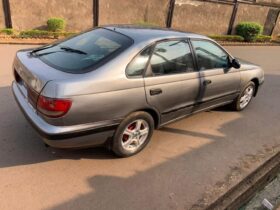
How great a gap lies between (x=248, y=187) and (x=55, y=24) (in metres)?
10.5

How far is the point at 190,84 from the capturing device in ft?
13.6

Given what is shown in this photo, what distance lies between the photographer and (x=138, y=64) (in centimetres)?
349

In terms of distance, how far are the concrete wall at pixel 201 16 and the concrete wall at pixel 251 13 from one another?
948 millimetres

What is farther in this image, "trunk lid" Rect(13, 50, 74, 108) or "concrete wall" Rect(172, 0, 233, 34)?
"concrete wall" Rect(172, 0, 233, 34)

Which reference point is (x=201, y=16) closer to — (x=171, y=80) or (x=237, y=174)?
(x=171, y=80)

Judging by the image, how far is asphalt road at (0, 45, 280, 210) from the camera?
3.11 metres

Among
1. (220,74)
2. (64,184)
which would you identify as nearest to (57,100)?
(64,184)

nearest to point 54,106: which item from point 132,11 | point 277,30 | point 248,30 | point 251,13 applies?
point 132,11

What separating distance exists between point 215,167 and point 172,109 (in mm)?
1000

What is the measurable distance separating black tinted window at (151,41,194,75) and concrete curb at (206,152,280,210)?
67.4 inches

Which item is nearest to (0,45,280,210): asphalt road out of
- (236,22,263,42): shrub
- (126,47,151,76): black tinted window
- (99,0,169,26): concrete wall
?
(126,47,151,76): black tinted window

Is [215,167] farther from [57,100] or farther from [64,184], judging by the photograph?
[57,100]

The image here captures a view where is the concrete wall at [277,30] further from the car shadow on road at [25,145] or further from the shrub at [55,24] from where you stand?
the car shadow on road at [25,145]

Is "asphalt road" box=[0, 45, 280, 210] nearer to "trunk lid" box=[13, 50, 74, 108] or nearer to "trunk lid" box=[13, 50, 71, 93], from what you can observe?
"trunk lid" box=[13, 50, 74, 108]
